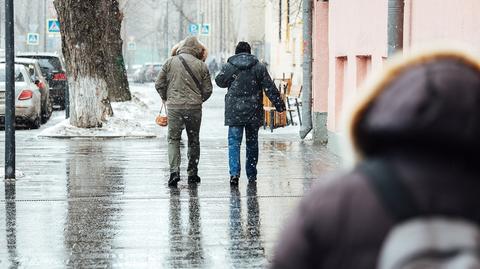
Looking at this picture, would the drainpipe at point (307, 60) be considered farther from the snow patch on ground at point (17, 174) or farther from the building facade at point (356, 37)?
the snow patch on ground at point (17, 174)

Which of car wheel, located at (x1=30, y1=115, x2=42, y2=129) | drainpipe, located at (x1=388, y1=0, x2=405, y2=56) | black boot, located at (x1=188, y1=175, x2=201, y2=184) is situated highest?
drainpipe, located at (x1=388, y1=0, x2=405, y2=56)

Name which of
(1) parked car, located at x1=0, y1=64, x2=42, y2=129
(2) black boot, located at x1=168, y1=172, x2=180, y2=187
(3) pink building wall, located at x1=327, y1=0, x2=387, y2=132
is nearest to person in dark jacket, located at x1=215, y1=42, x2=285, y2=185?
(2) black boot, located at x1=168, y1=172, x2=180, y2=187

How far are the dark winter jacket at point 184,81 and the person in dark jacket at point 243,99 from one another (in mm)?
207

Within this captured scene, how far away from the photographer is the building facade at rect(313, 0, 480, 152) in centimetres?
1147

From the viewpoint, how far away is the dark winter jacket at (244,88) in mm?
12719

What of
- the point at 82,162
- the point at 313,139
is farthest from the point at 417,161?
the point at 313,139

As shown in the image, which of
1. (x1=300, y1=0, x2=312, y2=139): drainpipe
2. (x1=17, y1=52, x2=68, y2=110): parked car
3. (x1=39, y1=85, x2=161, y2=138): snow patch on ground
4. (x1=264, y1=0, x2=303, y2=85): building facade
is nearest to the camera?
(x1=300, y1=0, x2=312, y2=139): drainpipe

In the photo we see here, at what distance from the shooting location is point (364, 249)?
2.41 meters

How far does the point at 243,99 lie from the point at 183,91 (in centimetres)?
66

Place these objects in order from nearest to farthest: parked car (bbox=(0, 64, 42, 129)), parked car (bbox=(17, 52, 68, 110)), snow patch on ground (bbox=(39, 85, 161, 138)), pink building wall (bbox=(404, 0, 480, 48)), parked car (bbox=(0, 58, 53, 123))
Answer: pink building wall (bbox=(404, 0, 480, 48)), snow patch on ground (bbox=(39, 85, 161, 138)), parked car (bbox=(0, 64, 42, 129)), parked car (bbox=(0, 58, 53, 123)), parked car (bbox=(17, 52, 68, 110))

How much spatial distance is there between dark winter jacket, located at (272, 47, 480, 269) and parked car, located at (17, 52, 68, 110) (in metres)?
29.7

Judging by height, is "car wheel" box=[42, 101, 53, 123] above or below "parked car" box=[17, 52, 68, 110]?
below

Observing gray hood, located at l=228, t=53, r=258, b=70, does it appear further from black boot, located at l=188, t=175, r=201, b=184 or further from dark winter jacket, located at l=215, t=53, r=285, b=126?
black boot, located at l=188, t=175, r=201, b=184

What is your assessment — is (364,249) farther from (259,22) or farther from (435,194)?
(259,22)
